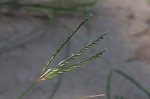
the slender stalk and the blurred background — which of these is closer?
the blurred background

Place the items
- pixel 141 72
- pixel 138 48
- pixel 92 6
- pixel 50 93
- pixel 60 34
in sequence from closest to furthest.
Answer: pixel 50 93 < pixel 141 72 < pixel 138 48 < pixel 60 34 < pixel 92 6

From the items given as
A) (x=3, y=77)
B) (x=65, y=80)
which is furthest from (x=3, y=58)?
(x=65, y=80)

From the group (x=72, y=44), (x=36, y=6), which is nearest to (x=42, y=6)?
(x=36, y=6)

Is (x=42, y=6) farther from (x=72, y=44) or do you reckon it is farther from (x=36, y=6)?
(x=72, y=44)

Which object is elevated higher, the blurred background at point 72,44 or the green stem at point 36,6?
the green stem at point 36,6

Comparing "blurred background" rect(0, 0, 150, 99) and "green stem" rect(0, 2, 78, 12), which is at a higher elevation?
"green stem" rect(0, 2, 78, 12)

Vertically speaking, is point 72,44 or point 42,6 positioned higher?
point 42,6

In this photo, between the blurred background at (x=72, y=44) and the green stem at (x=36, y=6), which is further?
the green stem at (x=36, y=6)

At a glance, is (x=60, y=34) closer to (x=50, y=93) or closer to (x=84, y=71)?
(x=84, y=71)
